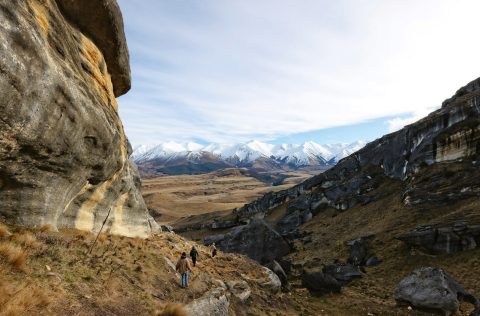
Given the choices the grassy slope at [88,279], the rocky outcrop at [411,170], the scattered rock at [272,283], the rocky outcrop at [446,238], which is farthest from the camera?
the rocky outcrop at [411,170]

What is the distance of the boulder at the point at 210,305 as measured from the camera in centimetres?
1760

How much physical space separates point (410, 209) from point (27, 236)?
49.1m

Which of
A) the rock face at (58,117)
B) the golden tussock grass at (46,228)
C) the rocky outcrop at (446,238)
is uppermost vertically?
the rock face at (58,117)

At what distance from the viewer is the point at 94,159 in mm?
19750

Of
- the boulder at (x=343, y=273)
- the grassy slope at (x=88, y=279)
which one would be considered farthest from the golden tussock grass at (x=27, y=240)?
the boulder at (x=343, y=273)

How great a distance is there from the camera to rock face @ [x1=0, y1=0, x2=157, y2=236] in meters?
13.3

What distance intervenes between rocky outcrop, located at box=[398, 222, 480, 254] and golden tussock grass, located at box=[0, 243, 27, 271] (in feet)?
127

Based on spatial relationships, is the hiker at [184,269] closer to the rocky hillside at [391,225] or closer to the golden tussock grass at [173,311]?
the golden tussock grass at [173,311]

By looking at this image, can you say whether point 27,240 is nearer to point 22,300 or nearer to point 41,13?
point 22,300

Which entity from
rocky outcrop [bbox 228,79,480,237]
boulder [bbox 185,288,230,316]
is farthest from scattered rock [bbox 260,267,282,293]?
rocky outcrop [bbox 228,79,480,237]

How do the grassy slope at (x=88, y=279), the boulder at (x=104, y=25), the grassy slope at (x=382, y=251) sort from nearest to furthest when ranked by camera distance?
the grassy slope at (x=88, y=279), the boulder at (x=104, y=25), the grassy slope at (x=382, y=251)

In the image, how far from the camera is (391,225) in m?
49.9

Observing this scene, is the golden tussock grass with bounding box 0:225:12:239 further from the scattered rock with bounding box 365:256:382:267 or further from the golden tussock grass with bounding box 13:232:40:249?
the scattered rock with bounding box 365:256:382:267

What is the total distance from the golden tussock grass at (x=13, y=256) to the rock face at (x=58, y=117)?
10.6 feet
